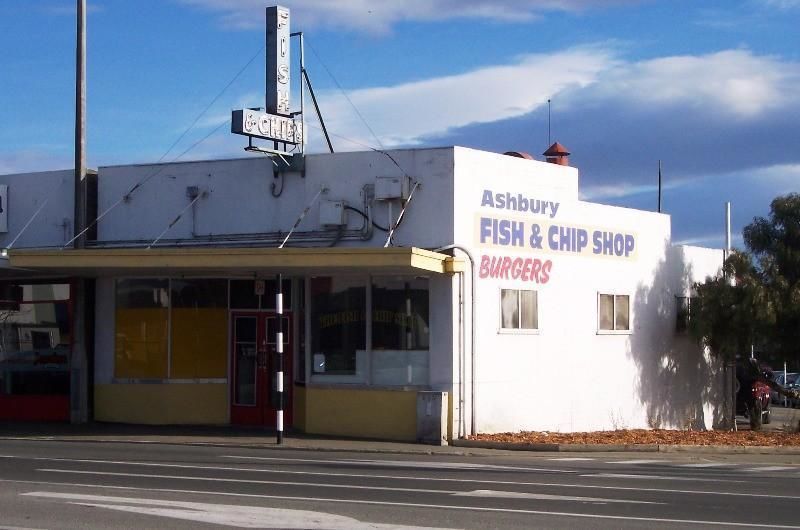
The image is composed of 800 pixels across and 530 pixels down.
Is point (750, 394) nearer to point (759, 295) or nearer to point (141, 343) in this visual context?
point (759, 295)

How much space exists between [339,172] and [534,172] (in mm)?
3849

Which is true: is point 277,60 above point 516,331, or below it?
Result: above

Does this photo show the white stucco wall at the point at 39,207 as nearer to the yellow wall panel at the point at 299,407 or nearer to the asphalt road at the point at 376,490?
the yellow wall panel at the point at 299,407

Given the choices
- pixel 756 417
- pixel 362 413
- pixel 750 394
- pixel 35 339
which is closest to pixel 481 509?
pixel 362 413

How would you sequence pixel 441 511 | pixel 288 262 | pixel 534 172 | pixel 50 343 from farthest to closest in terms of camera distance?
pixel 50 343 → pixel 534 172 → pixel 288 262 → pixel 441 511

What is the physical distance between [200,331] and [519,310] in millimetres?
6409

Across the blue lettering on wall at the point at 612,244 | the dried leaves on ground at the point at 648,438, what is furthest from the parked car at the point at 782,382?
the blue lettering on wall at the point at 612,244

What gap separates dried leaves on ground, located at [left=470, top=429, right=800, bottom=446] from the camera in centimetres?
2119

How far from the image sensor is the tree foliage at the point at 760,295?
974 inches

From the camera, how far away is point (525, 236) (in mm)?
22594

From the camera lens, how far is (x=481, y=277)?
21.6 metres

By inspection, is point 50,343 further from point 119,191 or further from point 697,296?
point 697,296

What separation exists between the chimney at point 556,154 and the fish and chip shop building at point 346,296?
1.65m

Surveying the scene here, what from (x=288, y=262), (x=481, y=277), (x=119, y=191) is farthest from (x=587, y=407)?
(x=119, y=191)
